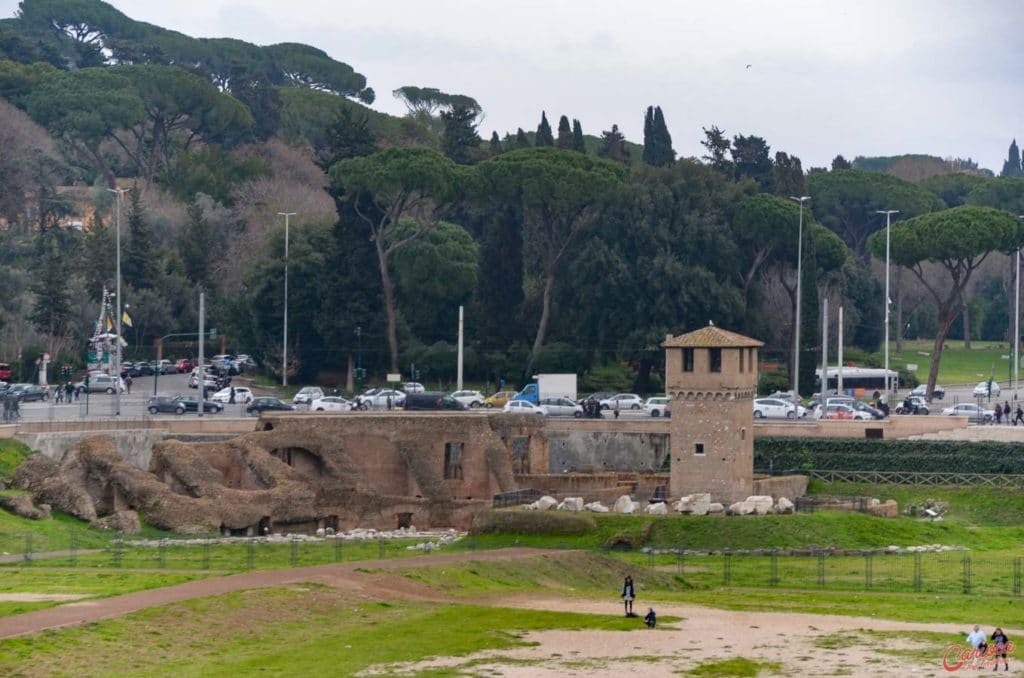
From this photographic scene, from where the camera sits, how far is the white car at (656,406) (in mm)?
97562

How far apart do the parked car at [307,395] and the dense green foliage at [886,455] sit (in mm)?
23924

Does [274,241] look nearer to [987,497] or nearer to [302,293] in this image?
[302,293]

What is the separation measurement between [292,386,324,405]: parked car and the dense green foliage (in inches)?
942

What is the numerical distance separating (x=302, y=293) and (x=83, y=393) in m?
13.0

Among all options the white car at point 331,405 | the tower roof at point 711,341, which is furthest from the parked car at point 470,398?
the tower roof at point 711,341

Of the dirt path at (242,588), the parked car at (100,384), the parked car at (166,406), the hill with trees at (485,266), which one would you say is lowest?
the dirt path at (242,588)

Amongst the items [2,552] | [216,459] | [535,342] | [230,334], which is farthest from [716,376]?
[230,334]

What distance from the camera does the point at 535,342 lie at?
369 feet

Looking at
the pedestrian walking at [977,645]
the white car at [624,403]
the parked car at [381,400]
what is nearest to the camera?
the pedestrian walking at [977,645]

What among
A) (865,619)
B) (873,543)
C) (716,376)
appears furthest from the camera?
(716,376)

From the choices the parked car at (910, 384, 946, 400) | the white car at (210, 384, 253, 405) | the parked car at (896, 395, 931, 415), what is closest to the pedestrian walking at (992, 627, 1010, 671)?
the parked car at (896, 395, 931, 415)

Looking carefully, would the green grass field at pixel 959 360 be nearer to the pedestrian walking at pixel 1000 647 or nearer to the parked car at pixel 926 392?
the parked car at pixel 926 392

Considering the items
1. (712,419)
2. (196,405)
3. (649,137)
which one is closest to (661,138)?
(649,137)

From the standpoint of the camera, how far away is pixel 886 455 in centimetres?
8438
